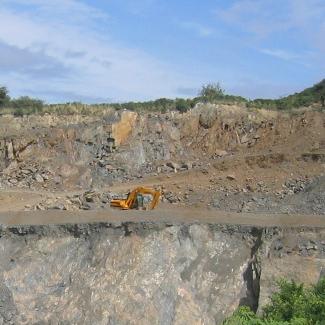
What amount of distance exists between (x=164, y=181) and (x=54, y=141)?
22.1 feet

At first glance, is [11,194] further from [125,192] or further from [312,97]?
[312,97]

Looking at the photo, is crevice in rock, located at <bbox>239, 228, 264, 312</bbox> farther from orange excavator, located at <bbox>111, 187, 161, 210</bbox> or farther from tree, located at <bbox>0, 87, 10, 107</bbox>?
tree, located at <bbox>0, 87, 10, 107</bbox>

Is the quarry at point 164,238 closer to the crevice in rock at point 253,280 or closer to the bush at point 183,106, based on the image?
the crevice in rock at point 253,280

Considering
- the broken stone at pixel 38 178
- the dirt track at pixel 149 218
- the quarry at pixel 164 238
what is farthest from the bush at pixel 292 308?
A: the broken stone at pixel 38 178

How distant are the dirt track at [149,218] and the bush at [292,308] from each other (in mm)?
2899

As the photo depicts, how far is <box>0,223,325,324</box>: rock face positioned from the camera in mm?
17250

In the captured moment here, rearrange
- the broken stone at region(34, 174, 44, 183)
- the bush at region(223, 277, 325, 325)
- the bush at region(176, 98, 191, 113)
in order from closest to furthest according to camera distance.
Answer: the bush at region(223, 277, 325, 325)
the broken stone at region(34, 174, 44, 183)
the bush at region(176, 98, 191, 113)

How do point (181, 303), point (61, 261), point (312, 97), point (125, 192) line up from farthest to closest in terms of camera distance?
point (312, 97), point (125, 192), point (61, 261), point (181, 303)

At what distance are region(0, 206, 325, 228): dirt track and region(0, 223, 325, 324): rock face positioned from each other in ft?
1.87

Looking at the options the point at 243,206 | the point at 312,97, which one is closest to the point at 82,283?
the point at 243,206

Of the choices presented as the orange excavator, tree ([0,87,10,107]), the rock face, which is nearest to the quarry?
the rock face

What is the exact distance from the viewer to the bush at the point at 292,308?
1506 centimetres

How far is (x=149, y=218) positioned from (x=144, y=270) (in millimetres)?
2019

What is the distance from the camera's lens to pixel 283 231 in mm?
18125
